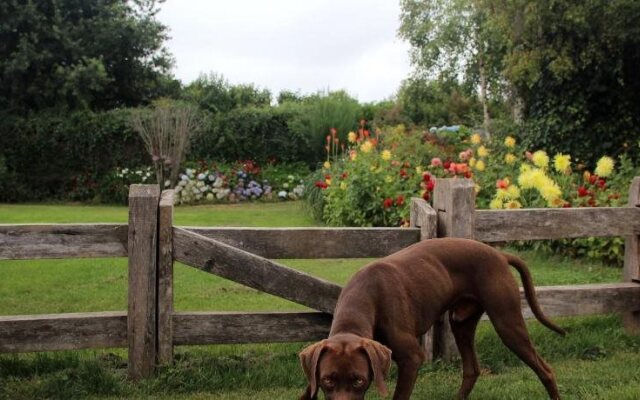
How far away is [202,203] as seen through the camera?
18.1m

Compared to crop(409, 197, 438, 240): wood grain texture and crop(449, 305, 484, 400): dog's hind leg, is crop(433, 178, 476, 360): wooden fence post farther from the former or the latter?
crop(449, 305, 484, 400): dog's hind leg

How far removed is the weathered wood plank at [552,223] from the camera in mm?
5141

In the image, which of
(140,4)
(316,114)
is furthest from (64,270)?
(140,4)

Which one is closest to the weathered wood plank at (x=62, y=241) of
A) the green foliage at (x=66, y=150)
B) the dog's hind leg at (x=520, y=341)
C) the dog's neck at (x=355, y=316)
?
the dog's neck at (x=355, y=316)

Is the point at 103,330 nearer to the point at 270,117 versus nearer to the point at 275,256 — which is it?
the point at 275,256

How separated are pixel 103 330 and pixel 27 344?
0.47 m

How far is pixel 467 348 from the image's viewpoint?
4.47m

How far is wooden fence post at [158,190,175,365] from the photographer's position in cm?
456

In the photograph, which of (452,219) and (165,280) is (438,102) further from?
(165,280)

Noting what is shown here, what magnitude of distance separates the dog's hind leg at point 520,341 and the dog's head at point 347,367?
1.16 metres

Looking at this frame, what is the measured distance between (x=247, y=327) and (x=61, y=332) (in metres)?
1.19

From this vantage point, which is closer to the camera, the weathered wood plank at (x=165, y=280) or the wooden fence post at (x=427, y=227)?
the weathered wood plank at (x=165, y=280)

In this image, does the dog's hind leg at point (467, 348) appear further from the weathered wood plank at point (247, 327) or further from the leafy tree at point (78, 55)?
the leafy tree at point (78, 55)

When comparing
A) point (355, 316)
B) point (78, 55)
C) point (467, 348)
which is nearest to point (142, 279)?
point (355, 316)
